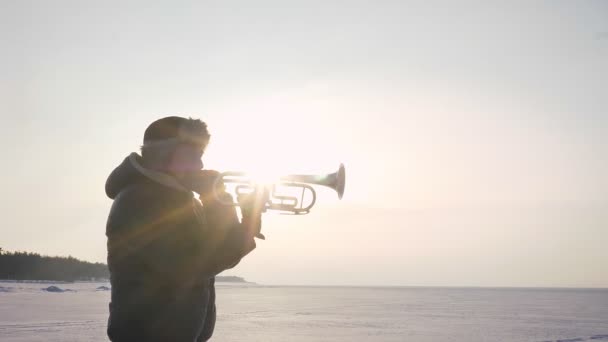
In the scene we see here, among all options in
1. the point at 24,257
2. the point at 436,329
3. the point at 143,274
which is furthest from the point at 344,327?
the point at 24,257

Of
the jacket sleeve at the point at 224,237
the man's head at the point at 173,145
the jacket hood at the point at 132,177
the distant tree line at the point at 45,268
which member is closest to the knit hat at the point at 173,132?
the man's head at the point at 173,145

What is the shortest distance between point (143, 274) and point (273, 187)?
118cm

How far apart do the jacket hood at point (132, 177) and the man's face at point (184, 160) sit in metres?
0.09

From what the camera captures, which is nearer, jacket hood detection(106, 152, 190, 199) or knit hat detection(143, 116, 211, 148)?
jacket hood detection(106, 152, 190, 199)

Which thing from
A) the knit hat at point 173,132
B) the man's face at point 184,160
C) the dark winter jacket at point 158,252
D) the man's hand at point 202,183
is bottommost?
the dark winter jacket at point 158,252

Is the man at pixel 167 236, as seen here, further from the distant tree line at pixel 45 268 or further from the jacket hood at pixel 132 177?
the distant tree line at pixel 45 268

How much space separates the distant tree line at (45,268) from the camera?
57.8 meters

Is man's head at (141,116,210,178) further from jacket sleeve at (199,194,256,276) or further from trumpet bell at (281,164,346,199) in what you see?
trumpet bell at (281,164,346,199)

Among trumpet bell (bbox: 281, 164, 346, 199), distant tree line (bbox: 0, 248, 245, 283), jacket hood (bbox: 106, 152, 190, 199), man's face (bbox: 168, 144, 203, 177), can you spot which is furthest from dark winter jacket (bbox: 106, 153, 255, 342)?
distant tree line (bbox: 0, 248, 245, 283)

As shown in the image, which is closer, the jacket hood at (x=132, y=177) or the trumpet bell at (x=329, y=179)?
the jacket hood at (x=132, y=177)

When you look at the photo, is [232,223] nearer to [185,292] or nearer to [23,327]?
[185,292]

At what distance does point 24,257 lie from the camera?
6069 centimetres

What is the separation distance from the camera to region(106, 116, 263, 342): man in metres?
2.22

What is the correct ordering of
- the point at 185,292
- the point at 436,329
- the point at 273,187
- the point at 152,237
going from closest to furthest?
the point at 152,237 < the point at 185,292 < the point at 273,187 < the point at 436,329
